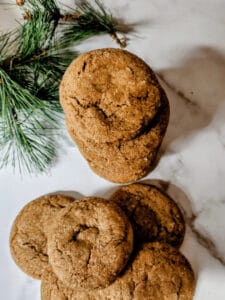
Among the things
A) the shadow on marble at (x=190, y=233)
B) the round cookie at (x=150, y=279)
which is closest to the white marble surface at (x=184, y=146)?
the shadow on marble at (x=190, y=233)

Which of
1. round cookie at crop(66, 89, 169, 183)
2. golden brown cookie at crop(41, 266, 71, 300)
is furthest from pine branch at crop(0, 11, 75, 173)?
golden brown cookie at crop(41, 266, 71, 300)

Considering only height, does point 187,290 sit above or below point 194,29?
below

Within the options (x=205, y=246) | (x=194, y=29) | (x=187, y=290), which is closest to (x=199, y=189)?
(x=205, y=246)

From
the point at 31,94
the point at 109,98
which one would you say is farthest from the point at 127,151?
the point at 31,94

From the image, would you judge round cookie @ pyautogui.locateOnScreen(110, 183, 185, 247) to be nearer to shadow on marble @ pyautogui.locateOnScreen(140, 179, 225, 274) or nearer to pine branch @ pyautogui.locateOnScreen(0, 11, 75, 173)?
shadow on marble @ pyautogui.locateOnScreen(140, 179, 225, 274)

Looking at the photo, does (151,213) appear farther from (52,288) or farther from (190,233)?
(52,288)

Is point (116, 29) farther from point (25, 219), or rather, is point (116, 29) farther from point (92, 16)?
point (25, 219)
